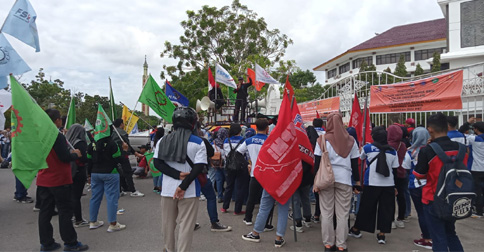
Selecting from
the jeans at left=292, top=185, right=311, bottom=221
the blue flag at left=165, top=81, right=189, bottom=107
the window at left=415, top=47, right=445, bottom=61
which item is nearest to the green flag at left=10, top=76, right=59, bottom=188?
the jeans at left=292, top=185, right=311, bottom=221

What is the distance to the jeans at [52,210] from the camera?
12.8 feet

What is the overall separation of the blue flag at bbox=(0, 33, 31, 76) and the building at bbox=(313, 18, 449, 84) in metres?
32.8

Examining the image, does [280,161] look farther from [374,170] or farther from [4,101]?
[4,101]

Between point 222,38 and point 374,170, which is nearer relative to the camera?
point 374,170

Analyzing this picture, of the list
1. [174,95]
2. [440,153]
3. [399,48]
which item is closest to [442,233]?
[440,153]

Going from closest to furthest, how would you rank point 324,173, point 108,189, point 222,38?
point 324,173, point 108,189, point 222,38

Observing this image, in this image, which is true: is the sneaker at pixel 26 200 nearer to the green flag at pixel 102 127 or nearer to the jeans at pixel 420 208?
the green flag at pixel 102 127

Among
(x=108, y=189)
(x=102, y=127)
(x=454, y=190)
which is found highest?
(x=102, y=127)

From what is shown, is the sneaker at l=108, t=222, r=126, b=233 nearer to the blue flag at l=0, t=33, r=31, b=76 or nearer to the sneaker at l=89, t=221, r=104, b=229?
the sneaker at l=89, t=221, r=104, b=229

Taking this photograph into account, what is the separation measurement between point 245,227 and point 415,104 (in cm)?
530

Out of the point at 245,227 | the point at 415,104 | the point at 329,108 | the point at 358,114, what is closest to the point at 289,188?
the point at 245,227

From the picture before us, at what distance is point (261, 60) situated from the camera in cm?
2006

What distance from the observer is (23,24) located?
4805 mm

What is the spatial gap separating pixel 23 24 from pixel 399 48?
39.5 m
